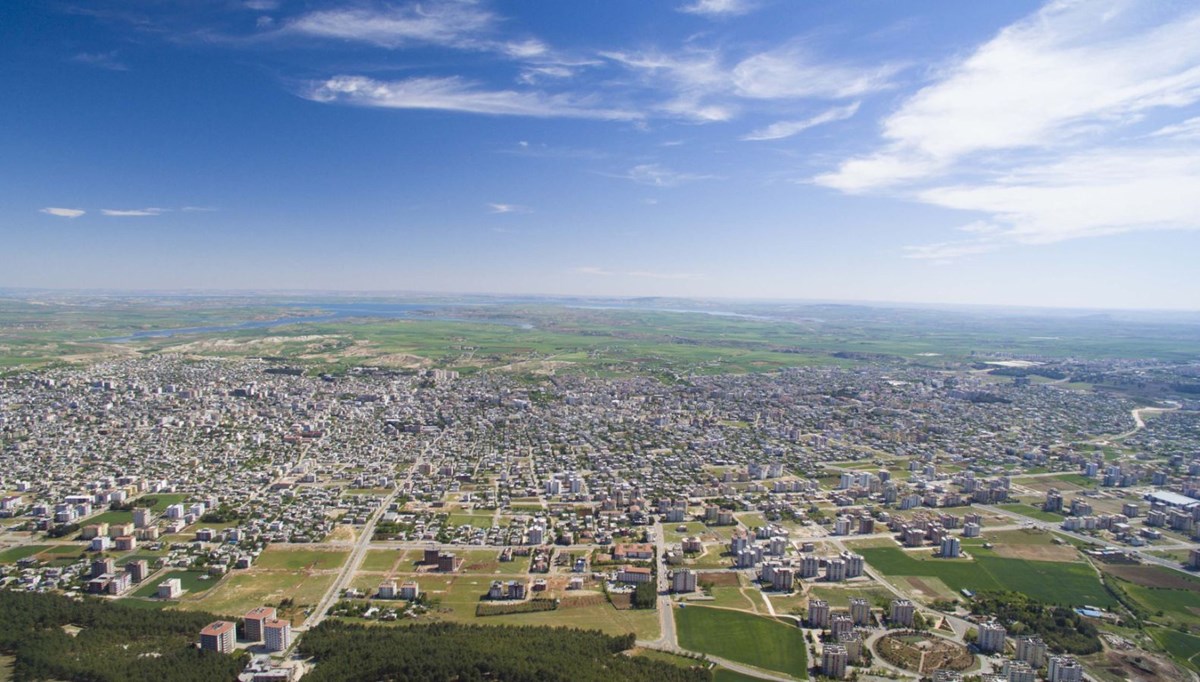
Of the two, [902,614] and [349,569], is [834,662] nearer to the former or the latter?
[902,614]

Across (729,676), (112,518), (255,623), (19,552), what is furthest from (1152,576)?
(19,552)

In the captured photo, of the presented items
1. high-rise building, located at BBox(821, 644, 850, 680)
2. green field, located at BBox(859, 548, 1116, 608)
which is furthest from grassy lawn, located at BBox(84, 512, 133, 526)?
green field, located at BBox(859, 548, 1116, 608)

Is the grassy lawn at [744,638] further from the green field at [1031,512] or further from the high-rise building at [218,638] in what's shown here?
the green field at [1031,512]

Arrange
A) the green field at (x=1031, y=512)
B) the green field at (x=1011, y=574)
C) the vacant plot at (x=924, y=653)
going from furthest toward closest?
the green field at (x=1031, y=512)
the green field at (x=1011, y=574)
the vacant plot at (x=924, y=653)

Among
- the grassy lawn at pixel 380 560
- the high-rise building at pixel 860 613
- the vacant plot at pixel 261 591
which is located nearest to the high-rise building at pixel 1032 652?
the high-rise building at pixel 860 613

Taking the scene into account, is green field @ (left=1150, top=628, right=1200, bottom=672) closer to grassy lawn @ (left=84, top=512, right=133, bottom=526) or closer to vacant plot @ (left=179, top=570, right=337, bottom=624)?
A: vacant plot @ (left=179, top=570, right=337, bottom=624)

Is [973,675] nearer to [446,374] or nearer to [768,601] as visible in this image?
[768,601]
